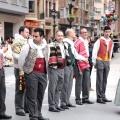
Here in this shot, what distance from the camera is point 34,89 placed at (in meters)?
7.73

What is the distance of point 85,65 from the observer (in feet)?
33.5

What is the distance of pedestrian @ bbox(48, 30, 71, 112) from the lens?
905cm

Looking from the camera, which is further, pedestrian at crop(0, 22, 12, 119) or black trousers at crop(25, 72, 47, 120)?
pedestrian at crop(0, 22, 12, 119)

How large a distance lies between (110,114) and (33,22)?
3913 centimetres

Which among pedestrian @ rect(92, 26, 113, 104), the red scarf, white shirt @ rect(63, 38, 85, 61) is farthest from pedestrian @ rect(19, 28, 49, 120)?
pedestrian @ rect(92, 26, 113, 104)

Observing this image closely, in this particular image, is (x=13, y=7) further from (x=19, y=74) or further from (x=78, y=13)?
(x=78, y=13)

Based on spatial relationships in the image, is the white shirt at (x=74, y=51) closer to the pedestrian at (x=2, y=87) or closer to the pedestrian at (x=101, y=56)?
the pedestrian at (x=101, y=56)

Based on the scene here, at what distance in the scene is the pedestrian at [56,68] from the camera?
29.7ft

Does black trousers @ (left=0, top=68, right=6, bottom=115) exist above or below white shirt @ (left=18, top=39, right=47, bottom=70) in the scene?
below

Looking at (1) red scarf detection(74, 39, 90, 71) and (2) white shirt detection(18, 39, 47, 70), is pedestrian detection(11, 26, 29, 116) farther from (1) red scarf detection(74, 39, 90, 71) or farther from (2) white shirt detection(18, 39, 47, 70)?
(1) red scarf detection(74, 39, 90, 71)

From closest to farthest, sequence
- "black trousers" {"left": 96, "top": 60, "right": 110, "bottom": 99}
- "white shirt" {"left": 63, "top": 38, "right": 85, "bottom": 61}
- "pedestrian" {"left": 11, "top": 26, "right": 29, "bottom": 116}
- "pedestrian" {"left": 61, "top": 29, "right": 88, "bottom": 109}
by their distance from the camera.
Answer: "pedestrian" {"left": 11, "top": 26, "right": 29, "bottom": 116} → "pedestrian" {"left": 61, "top": 29, "right": 88, "bottom": 109} → "white shirt" {"left": 63, "top": 38, "right": 85, "bottom": 61} → "black trousers" {"left": 96, "top": 60, "right": 110, "bottom": 99}

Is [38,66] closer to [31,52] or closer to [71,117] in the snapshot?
[31,52]

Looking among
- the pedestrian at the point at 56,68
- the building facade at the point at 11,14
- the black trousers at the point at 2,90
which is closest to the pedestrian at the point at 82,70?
the pedestrian at the point at 56,68

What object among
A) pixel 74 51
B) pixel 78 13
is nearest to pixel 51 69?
pixel 74 51
